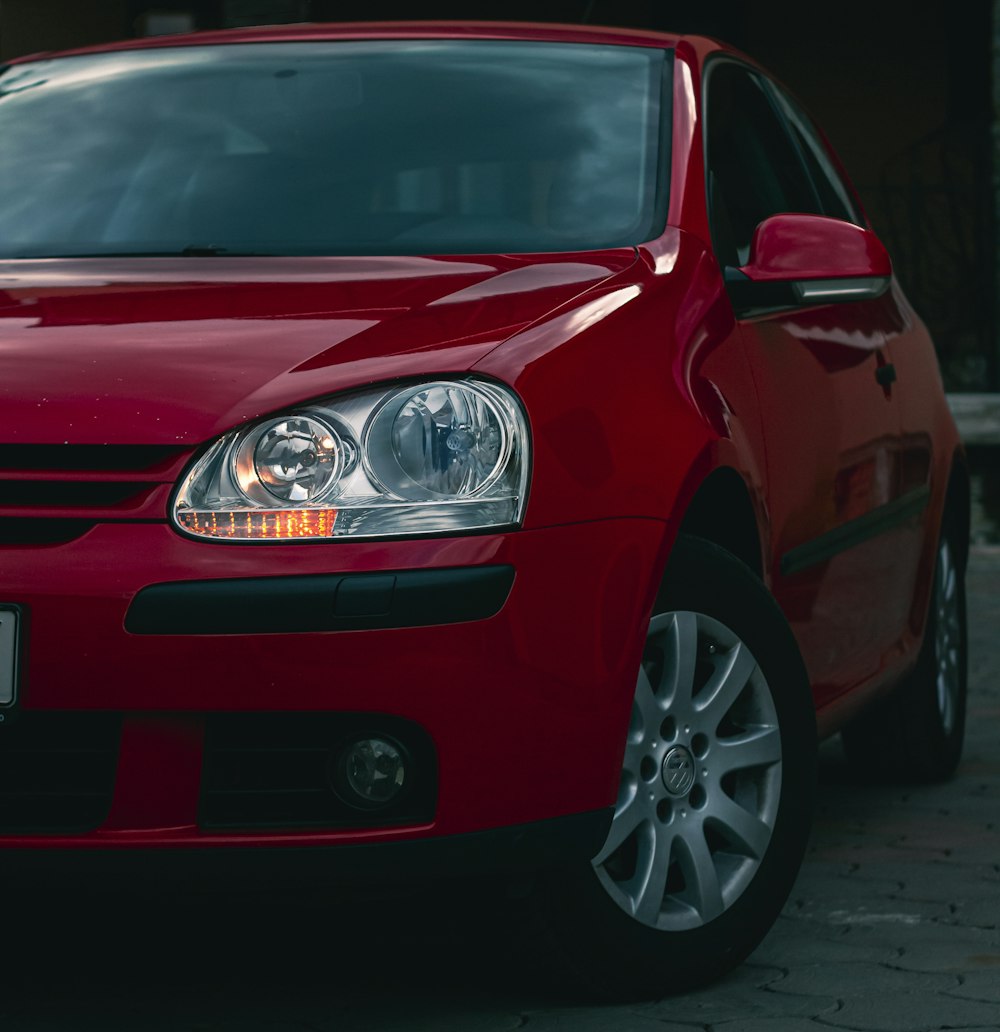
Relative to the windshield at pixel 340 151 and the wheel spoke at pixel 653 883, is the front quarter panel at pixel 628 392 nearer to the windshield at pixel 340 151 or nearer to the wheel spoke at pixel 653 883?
the windshield at pixel 340 151

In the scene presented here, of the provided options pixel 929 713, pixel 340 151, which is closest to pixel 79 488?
pixel 340 151

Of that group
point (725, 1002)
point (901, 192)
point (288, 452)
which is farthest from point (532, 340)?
point (901, 192)

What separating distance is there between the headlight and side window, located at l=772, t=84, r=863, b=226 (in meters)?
2.17

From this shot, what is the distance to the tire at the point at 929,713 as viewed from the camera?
5.33 meters

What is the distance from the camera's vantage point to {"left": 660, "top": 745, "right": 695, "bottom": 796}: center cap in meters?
3.48

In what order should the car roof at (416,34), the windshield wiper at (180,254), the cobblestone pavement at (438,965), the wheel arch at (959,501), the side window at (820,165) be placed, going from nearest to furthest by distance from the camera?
the cobblestone pavement at (438,965) < the windshield wiper at (180,254) < the car roof at (416,34) < the side window at (820,165) < the wheel arch at (959,501)

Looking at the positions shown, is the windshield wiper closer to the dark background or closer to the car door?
the car door

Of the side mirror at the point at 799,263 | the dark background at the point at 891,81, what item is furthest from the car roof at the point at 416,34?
the dark background at the point at 891,81

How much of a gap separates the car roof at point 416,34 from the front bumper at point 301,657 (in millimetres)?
1636

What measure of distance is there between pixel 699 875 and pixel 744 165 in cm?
160

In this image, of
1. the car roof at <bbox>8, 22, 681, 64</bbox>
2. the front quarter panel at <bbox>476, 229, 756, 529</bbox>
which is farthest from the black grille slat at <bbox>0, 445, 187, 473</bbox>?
the car roof at <bbox>8, 22, 681, 64</bbox>

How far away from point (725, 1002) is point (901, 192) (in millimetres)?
11351

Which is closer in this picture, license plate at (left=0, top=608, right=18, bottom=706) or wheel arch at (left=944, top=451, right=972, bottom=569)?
license plate at (left=0, top=608, right=18, bottom=706)

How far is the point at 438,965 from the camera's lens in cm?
367
